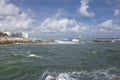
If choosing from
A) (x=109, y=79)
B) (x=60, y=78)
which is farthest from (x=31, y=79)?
(x=109, y=79)

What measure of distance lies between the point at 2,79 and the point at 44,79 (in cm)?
497

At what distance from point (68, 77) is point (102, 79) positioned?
3.84m

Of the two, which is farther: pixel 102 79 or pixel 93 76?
pixel 93 76

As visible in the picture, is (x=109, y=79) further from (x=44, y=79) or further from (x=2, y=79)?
(x=2, y=79)

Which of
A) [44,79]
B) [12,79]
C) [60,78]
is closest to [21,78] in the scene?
[12,79]

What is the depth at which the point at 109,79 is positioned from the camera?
18953mm

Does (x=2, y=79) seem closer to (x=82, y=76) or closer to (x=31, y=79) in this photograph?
(x=31, y=79)

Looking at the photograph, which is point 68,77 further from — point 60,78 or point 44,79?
point 44,79

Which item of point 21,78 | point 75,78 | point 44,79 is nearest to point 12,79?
point 21,78

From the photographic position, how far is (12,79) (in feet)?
64.8

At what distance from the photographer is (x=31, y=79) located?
19.6 meters

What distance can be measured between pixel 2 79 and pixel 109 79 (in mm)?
12254

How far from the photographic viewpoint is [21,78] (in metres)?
20.2

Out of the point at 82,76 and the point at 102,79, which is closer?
the point at 102,79
